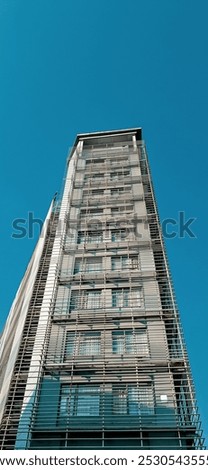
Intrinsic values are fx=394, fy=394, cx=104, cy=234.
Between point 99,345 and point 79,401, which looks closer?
point 79,401

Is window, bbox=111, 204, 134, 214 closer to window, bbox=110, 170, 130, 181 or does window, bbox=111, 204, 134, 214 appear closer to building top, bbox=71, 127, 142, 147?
window, bbox=110, 170, 130, 181

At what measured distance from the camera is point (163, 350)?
10234 mm

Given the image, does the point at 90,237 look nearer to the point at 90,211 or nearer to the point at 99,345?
the point at 90,211

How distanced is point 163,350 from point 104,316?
2043mm

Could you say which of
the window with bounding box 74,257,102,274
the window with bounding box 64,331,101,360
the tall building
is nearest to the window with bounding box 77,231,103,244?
the tall building

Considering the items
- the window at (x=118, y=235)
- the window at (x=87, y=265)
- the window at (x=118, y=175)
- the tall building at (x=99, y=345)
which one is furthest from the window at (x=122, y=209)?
the window at (x=87, y=265)

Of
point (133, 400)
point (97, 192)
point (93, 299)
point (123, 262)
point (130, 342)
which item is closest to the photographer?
point (133, 400)

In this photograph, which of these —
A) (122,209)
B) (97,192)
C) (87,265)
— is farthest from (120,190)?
(87,265)

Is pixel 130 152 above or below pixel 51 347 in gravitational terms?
above

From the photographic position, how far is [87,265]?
14.2 m

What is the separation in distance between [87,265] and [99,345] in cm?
393

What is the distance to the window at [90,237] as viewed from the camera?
15544 millimetres
